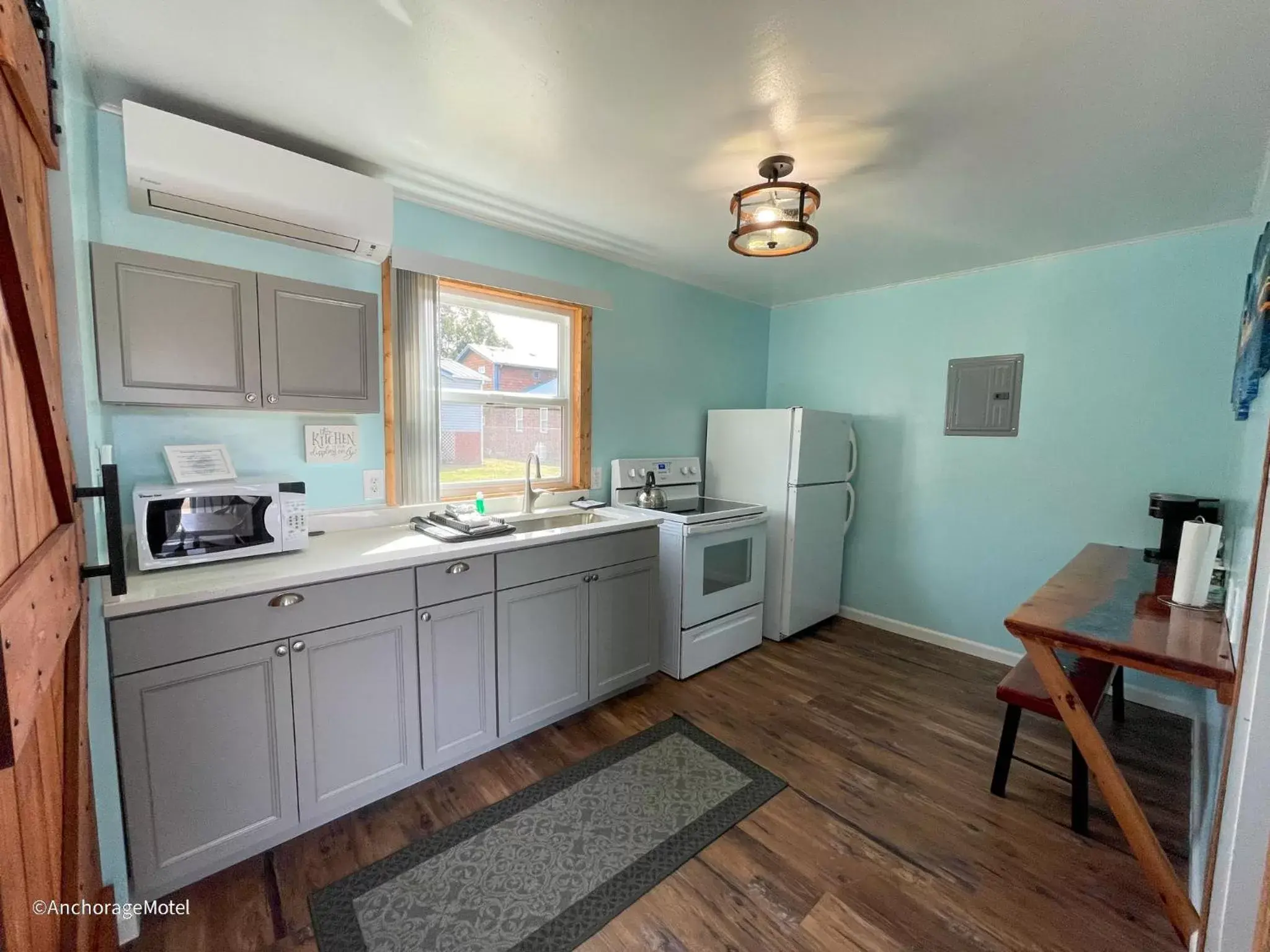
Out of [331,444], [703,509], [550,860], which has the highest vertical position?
[331,444]

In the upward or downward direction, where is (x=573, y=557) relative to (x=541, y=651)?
upward

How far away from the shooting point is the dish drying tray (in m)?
2.03

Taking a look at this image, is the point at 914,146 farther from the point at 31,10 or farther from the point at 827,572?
the point at 827,572

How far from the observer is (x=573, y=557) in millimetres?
2252

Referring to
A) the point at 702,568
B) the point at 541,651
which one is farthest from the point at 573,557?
the point at 702,568

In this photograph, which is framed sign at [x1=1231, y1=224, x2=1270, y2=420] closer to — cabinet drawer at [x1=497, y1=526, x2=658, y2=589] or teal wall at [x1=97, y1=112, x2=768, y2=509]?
cabinet drawer at [x1=497, y1=526, x2=658, y2=589]

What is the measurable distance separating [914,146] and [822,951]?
8.23 ft

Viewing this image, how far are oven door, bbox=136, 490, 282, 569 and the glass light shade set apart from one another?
1942mm

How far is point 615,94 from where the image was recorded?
150cm

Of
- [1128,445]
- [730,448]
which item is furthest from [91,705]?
[1128,445]

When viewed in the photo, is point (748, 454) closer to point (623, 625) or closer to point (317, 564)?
point (623, 625)

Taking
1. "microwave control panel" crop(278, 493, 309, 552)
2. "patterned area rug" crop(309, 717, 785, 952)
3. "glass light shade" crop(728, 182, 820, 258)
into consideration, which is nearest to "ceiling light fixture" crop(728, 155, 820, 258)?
"glass light shade" crop(728, 182, 820, 258)

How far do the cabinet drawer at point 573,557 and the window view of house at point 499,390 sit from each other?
2.31ft

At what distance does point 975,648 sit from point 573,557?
265 cm
